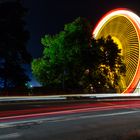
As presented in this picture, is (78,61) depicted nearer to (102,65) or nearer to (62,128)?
(102,65)

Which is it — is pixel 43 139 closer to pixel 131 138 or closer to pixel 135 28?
pixel 131 138

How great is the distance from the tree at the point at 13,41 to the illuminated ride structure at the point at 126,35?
17185 millimetres

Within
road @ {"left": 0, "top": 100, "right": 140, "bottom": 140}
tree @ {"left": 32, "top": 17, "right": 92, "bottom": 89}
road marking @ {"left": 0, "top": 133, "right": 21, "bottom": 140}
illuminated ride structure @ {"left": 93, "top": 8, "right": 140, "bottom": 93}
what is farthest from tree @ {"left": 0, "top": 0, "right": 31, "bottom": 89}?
road marking @ {"left": 0, "top": 133, "right": 21, "bottom": 140}

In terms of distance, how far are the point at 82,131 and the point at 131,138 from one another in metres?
1.85

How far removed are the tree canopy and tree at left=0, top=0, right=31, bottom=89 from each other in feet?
14.1

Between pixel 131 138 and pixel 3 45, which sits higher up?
pixel 3 45

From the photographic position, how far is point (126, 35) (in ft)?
206

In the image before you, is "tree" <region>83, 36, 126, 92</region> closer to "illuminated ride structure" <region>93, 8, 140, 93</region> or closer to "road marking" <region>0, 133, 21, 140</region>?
"illuminated ride structure" <region>93, 8, 140, 93</region>

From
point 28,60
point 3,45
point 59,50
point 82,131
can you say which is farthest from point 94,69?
point 82,131

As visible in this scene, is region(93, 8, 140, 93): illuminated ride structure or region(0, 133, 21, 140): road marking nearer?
region(0, 133, 21, 140): road marking

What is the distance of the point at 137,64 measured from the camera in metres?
58.1

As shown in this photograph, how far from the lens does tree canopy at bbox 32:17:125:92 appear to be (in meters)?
48.7

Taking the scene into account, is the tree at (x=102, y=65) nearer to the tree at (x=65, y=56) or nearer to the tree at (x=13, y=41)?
the tree at (x=65, y=56)

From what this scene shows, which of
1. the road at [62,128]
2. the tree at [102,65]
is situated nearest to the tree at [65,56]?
the tree at [102,65]
